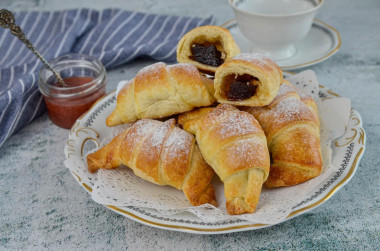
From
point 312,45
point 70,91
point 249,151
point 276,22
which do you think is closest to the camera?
point 249,151

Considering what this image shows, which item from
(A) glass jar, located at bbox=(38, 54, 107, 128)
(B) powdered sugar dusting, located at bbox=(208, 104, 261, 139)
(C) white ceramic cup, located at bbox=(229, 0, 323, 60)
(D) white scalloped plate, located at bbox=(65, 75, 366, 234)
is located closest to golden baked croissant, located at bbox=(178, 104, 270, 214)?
(B) powdered sugar dusting, located at bbox=(208, 104, 261, 139)

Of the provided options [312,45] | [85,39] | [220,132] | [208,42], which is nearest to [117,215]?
[220,132]

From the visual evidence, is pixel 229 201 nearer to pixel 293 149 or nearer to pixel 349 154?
pixel 293 149

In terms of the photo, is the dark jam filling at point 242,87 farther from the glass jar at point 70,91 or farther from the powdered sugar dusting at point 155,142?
the glass jar at point 70,91

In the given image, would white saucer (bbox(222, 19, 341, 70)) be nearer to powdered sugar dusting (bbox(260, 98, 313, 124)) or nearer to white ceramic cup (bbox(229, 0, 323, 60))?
white ceramic cup (bbox(229, 0, 323, 60))

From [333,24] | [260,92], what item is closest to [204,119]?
[260,92]

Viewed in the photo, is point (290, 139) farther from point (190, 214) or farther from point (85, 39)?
point (85, 39)
